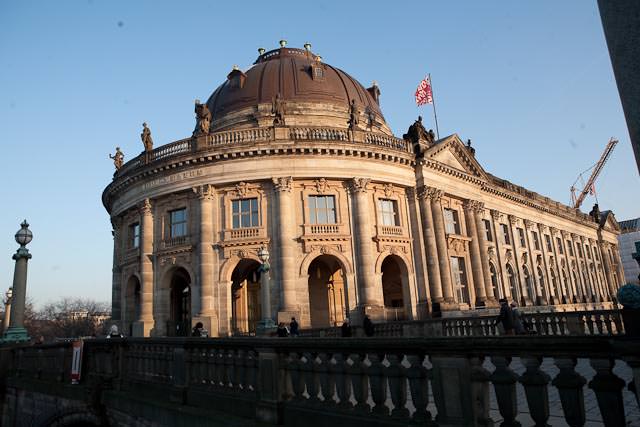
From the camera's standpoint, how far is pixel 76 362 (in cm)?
1248

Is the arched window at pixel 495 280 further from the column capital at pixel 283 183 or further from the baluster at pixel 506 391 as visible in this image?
the baluster at pixel 506 391

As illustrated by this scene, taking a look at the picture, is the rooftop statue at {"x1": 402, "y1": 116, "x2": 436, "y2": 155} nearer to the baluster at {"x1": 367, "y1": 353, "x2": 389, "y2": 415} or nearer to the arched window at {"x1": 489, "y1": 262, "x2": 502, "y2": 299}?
the arched window at {"x1": 489, "y1": 262, "x2": 502, "y2": 299}

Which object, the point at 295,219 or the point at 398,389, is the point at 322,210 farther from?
the point at 398,389

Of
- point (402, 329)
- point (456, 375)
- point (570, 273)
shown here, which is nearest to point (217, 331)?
point (402, 329)

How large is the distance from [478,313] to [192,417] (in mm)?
26822

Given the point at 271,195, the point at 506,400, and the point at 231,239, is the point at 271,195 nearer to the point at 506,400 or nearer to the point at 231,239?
the point at 231,239

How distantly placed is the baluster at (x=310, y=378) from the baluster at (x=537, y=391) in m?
3.01

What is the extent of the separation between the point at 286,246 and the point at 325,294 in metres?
7.19

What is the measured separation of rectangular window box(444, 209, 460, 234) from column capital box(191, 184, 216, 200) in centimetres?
1671

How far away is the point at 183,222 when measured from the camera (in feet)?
97.1

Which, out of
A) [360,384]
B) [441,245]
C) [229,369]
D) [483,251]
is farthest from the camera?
[483,251]

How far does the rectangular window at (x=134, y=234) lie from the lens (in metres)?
32.4

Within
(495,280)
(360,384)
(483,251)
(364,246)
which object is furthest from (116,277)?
(360,384)

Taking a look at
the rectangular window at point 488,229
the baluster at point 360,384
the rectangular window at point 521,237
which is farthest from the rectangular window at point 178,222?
the rectangular window at point 521,237
